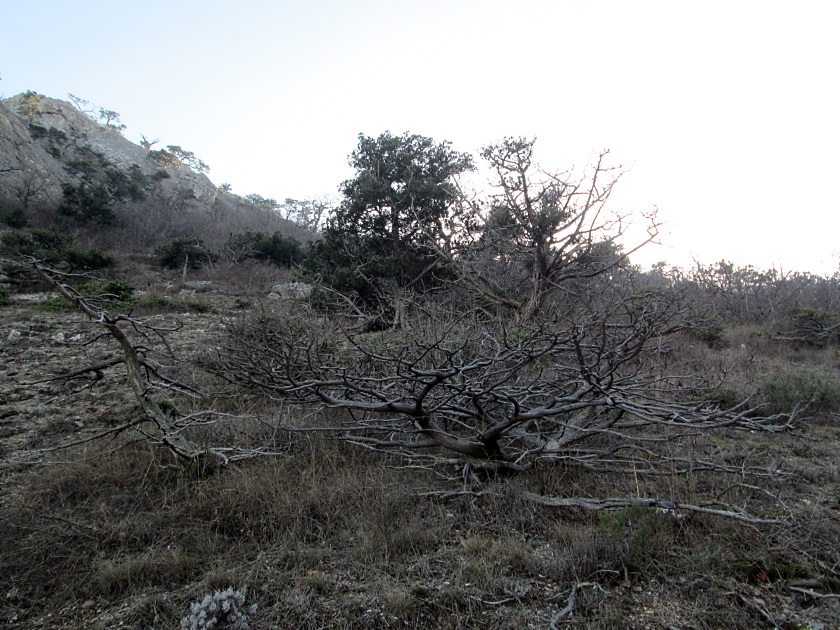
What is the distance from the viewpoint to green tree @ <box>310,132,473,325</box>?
1311 cm

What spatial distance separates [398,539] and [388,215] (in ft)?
40.3

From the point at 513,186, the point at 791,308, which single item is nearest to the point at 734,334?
the point at 791,308

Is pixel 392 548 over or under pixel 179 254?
under

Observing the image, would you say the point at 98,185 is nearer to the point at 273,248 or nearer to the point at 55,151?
the point at 55,151

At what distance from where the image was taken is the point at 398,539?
292cm

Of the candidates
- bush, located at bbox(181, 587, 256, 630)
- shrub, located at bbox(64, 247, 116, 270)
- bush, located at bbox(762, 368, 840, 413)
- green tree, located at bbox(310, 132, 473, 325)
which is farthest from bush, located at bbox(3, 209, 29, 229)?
bush, located at bbox(762, 368, 840, 413)

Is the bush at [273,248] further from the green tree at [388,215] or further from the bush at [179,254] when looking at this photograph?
the green tree at [388,215]

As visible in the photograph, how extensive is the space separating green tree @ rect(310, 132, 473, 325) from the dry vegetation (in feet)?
28.1

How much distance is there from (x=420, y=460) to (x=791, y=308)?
11.6m

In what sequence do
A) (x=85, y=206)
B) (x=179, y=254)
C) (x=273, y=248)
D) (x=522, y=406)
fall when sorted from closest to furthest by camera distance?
(x=522, y=406) → (x=179, y=254) → (x=273, y=248) → (x=85, y=206)

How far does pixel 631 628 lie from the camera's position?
7.12 ft

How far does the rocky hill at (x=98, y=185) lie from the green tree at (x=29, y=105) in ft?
0.23

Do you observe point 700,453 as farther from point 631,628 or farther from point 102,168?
point 102,168

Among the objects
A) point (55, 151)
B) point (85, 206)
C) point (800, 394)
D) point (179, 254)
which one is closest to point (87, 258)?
point (179, 254)
